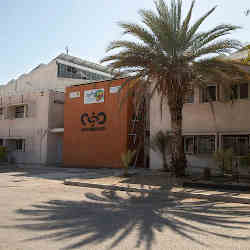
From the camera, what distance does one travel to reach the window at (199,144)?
15.9 meters

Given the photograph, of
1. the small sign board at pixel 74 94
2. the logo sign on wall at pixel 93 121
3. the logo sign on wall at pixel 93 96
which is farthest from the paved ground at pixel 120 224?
the small sign board at pixel 74 94

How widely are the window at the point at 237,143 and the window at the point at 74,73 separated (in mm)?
24040

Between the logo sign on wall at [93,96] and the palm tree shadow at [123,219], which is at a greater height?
the logo sign on wall at [93,96]

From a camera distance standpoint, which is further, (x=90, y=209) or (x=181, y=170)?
(x=181, y=170)

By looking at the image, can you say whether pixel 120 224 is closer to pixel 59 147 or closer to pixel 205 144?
pixel 205 144

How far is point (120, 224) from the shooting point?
18.8 feet

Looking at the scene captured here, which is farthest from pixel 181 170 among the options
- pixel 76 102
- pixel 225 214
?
pixel 76 102

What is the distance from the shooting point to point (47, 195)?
9.59 metres

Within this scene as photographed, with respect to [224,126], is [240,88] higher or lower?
higher

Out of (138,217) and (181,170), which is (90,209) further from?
(181,170)

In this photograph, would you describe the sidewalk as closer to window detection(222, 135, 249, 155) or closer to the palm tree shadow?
the palm tree shadow

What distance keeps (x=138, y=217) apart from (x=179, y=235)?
60.1 inches

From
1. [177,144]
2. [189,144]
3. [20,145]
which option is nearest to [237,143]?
[189,144]

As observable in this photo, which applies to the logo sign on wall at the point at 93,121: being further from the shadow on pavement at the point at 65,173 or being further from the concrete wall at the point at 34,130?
the concrete wall at the point at 34,130
